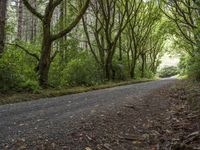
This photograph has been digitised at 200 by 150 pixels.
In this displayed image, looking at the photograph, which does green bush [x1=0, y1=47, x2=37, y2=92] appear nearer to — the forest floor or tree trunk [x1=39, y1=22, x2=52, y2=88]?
tree trunk [x1=39, y1=22, x2=52, y2=88]

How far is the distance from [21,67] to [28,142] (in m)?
8.21

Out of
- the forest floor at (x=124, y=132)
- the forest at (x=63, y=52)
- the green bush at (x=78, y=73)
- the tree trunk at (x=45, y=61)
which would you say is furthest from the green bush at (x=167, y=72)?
the forest floor at (x=124, y=132)

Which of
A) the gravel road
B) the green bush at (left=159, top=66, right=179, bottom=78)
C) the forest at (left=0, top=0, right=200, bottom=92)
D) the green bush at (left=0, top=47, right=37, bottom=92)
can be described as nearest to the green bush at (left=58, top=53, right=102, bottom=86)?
the forest at (left=0, top=0, right=200, bottom=92)

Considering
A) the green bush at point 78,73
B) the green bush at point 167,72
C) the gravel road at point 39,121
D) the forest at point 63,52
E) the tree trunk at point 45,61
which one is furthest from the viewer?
the green bush at point 167,72

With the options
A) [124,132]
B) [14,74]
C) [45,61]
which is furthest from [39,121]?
[45,61]

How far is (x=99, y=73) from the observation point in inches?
896

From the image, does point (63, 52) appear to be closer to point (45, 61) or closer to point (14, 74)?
point (45, 61)

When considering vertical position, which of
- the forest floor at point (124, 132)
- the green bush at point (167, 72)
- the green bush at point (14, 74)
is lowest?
the forest floor at point (124, 132)

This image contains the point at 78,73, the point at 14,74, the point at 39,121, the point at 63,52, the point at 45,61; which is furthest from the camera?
the point at 63,52

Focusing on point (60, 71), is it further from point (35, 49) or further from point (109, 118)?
point (109, 118)

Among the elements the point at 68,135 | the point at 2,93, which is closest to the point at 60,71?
the point at 2,93

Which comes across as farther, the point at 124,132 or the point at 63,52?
the point at 63,52

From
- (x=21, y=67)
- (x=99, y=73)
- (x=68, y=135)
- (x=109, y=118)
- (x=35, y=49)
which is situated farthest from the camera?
(x=99, y=73)

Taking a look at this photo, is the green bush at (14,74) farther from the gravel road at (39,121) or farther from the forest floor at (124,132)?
the forest floor at (124,132)
